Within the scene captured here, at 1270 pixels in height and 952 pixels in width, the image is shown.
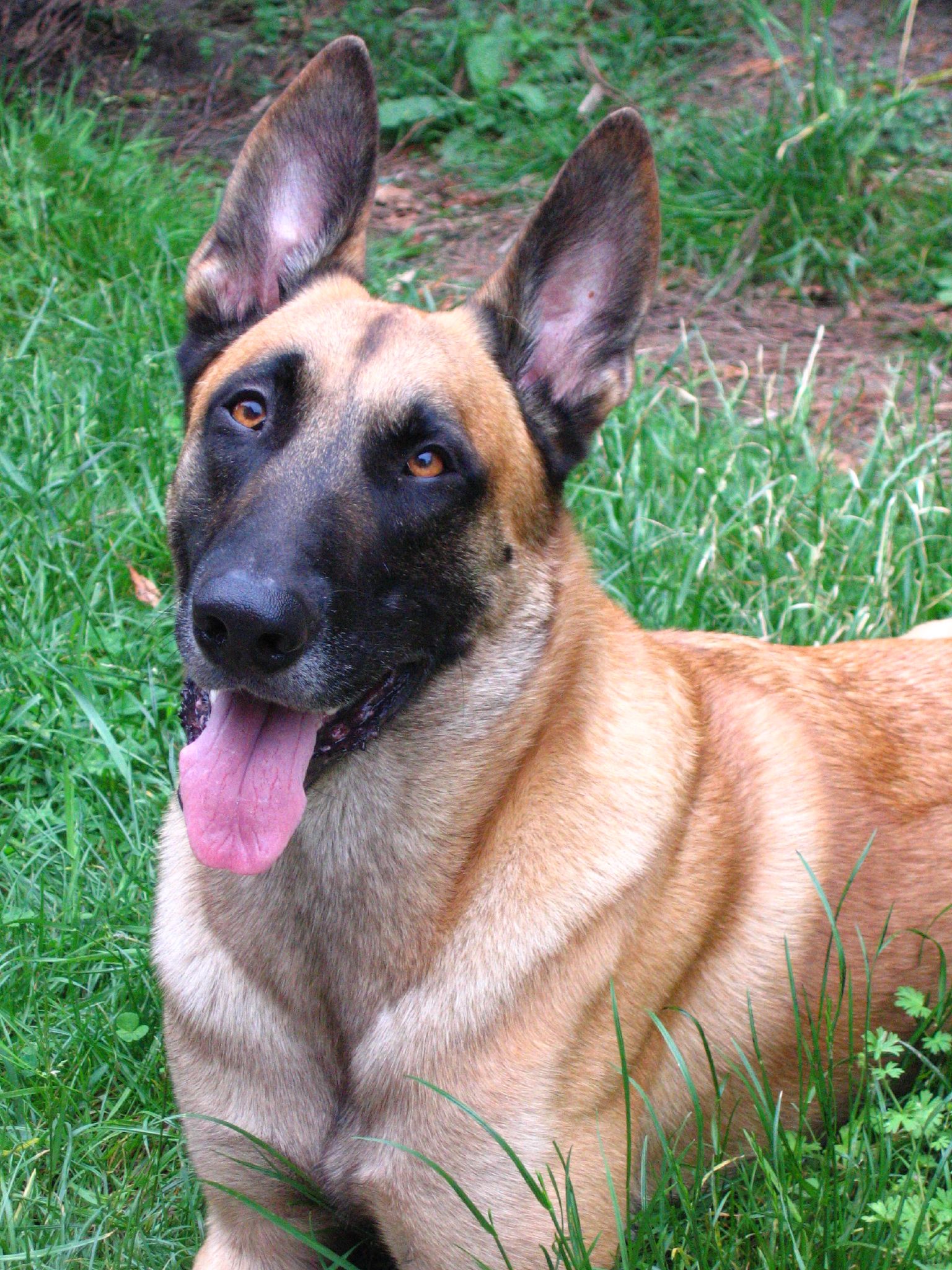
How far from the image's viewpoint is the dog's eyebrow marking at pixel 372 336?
259 centimetres

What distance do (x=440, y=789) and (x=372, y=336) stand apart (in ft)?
2.86

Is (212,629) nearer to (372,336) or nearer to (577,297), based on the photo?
(372,336)

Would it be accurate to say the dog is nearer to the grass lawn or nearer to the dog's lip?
the dog's lip

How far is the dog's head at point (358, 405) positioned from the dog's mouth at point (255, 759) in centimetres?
8

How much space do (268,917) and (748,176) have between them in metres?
4.54

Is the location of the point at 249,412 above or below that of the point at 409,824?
above

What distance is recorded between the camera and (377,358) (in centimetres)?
258

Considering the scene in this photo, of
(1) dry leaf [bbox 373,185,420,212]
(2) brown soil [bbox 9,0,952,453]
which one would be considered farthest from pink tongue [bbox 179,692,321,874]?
(1) dry leaf [bbox 373,185,420,212]

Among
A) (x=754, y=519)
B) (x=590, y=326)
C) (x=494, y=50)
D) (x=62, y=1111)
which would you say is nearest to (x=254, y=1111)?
(x=62, y=1111)

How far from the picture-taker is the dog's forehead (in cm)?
254

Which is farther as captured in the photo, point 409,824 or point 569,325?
point 569,325

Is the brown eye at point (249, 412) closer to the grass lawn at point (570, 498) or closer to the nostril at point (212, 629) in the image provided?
the nostril at point (212, 629)

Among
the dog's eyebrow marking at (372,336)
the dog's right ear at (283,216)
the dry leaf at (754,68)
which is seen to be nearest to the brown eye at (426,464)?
the dog's eyebrow marking at (372,336)

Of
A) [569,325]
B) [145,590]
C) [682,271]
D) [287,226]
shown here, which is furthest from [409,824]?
[682,271]
